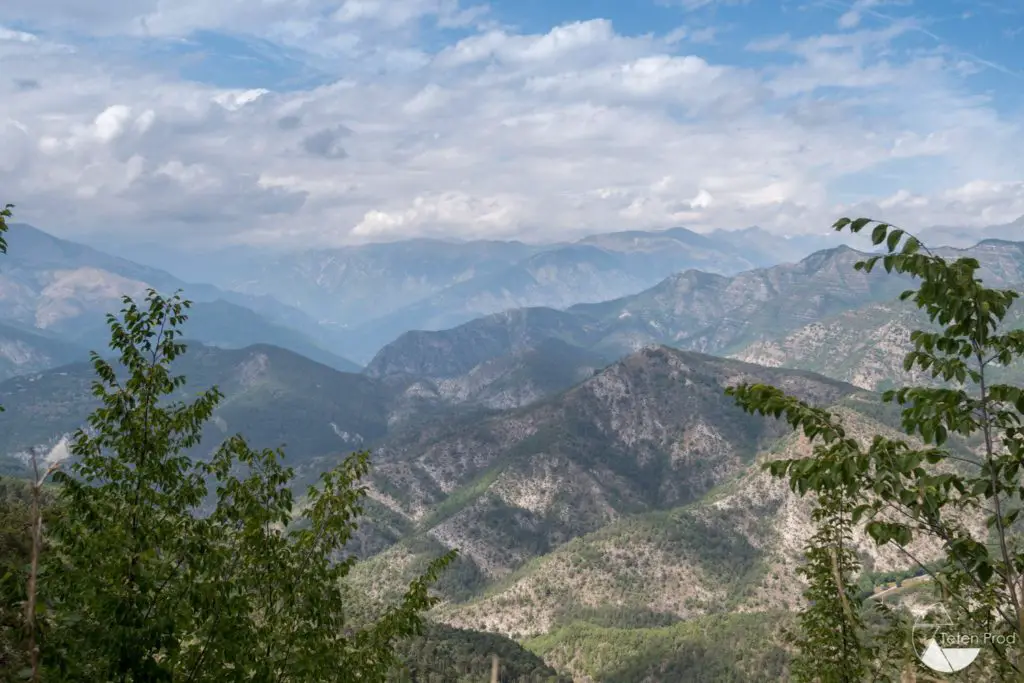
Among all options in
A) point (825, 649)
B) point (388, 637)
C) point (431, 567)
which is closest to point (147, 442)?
point (388, 637)

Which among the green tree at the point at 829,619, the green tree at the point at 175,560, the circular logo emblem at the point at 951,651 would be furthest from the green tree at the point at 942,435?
the green tree at the point at 175,560

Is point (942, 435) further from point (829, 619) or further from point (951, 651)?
point (829, 619)

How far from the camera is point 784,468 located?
29.0ft

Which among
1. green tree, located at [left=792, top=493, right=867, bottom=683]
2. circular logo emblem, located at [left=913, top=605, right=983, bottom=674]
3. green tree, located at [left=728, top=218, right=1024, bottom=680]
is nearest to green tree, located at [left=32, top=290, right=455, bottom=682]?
green tree, located at [left=728, top=218, right=1024, bottom=680]

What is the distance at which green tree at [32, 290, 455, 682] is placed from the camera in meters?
11.5

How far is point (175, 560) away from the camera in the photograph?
13094 mm

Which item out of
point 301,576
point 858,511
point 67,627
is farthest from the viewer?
point 301,576

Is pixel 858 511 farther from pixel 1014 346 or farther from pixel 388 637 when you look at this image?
pixel 388 637

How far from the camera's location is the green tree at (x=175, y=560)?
1152cm

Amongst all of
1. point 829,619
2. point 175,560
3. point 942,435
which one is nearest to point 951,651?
point 942,435

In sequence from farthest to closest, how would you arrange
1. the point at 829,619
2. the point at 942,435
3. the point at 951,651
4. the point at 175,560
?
the point at 829,619
the point at 175,560
the point at 951,651
the point at 942,435

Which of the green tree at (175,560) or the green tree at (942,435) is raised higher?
the green tree at (942,435)

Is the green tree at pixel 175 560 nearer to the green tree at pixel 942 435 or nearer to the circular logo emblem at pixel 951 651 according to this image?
the green tree at pixel 942 435

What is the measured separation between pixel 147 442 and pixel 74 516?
202 centimetres
